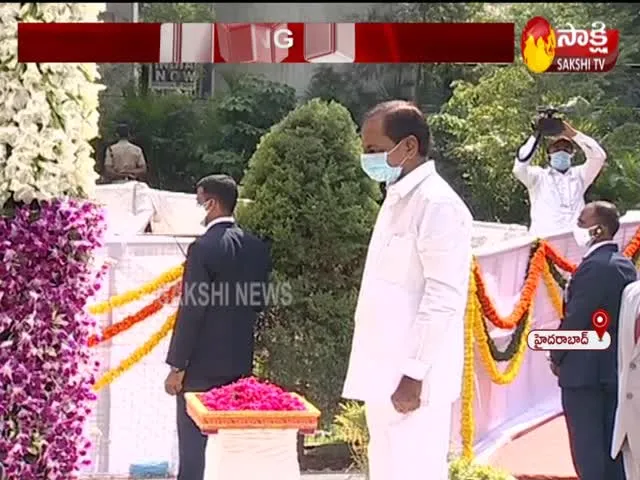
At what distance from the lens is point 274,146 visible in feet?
14.8

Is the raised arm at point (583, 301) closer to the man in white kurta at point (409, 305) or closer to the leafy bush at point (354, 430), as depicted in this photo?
the man in white kurta at point (409, 305)

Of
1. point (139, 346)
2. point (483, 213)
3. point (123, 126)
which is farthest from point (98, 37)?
point (483, 213)

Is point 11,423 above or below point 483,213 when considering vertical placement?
below

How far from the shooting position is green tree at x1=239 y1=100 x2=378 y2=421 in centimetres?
452

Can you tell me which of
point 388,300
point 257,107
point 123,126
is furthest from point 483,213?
point 123,126

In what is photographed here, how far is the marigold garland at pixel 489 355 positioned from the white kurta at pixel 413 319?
0.36 ft

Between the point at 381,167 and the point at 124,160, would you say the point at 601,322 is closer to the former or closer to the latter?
the point at 381,167

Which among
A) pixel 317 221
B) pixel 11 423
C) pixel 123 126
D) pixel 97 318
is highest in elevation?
pixel 123 126

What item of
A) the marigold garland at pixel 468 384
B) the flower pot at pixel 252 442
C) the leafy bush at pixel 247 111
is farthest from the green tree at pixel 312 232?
the marigold garland at pixel 468 384

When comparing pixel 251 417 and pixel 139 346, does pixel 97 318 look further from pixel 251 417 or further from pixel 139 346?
pixel 251 417

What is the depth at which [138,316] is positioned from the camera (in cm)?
459

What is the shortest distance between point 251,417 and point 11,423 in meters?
0.79

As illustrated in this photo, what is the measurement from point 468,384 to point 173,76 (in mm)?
1358

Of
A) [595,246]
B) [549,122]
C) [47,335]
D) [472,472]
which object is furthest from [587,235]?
[47,335]
